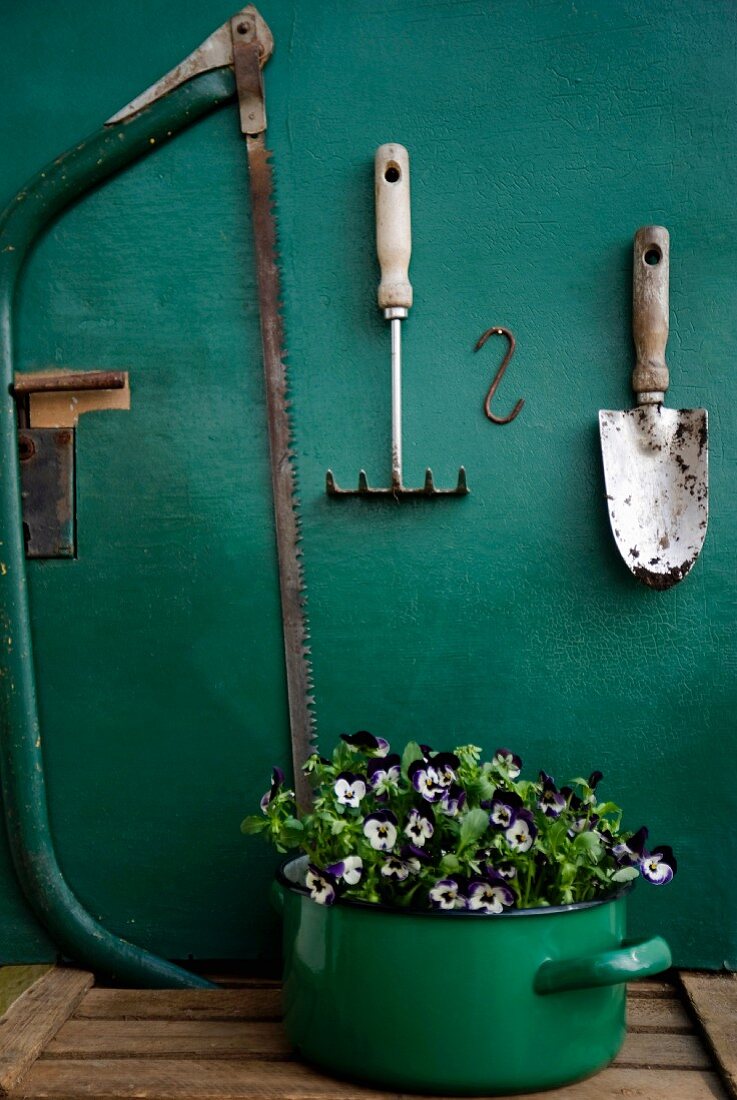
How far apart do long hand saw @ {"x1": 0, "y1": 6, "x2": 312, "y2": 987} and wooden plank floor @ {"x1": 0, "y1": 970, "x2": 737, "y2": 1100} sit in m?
0.17

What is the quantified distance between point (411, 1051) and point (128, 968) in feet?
2.12

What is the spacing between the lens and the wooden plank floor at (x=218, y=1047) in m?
1.31

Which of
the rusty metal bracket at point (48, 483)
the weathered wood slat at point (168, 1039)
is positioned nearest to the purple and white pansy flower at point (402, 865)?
the weathered wood slat at point (168, 1039)

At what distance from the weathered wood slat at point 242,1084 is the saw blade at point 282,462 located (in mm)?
477

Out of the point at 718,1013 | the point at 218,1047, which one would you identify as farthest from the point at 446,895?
the point at 718,1013

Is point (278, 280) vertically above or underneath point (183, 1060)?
above

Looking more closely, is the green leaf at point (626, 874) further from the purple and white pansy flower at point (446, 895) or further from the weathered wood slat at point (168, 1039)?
the weathered wood slat at point (168, 1039)

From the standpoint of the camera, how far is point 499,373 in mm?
1764

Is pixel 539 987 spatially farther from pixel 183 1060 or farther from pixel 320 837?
pixel 183 1060

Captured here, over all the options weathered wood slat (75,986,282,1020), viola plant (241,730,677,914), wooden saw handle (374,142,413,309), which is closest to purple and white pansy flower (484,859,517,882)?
viola plant (241,730,677,914)

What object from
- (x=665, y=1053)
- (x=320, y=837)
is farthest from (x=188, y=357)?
(x=665, y=1053)

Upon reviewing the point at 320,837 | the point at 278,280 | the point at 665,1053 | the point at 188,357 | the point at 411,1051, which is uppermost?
the point at 278,280

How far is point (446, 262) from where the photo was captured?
1.77 meters

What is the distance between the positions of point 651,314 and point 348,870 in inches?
38.9
